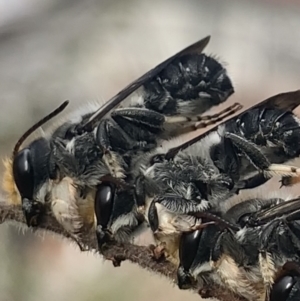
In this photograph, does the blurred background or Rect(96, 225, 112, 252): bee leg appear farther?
the blurred background

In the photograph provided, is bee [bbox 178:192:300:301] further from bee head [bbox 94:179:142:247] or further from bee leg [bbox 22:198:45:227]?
bee leg [bbox 22:198:45:227]

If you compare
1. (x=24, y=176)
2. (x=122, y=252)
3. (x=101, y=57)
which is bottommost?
(x=101, y=57)

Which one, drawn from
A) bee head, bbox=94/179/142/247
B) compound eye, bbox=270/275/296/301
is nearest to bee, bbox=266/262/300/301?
compound eye, bbox=270/275/296/301

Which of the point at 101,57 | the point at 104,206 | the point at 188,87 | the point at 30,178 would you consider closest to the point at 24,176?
the point at 30,178

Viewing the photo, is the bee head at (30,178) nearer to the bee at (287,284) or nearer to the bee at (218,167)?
the bee at (218,167)

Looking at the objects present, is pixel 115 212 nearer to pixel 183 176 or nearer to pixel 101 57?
pixel 183 176

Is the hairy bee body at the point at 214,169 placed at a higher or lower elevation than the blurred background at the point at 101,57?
higher

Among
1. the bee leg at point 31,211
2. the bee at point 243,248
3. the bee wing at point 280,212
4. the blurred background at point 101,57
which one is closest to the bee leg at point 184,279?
the bee at point 243,248
